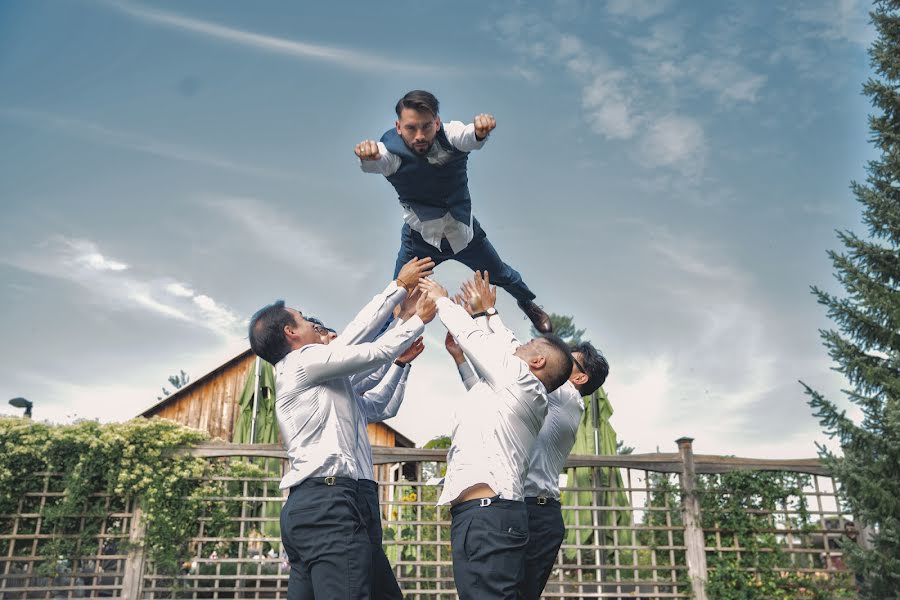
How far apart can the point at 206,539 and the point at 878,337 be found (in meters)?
7.55

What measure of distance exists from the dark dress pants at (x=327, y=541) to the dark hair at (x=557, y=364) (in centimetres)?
91

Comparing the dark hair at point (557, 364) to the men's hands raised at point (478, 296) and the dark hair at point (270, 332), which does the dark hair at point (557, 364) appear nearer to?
the men's hands raised at point (478, 296)

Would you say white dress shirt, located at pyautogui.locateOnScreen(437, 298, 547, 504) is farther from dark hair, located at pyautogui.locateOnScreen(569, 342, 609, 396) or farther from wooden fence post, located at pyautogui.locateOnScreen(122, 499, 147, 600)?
wooden fence post, located at pyautogui.locateOnScreen(122, 499, 147, 600)

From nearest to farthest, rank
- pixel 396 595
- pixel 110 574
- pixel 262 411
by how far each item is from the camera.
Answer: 1. pixel 396 595
2. pixel 110 574
3. pixel 262 411

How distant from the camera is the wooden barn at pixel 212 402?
15.8 metres

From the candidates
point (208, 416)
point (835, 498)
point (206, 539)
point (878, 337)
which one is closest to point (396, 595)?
point (206, 539)

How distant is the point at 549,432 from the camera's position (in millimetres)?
3438

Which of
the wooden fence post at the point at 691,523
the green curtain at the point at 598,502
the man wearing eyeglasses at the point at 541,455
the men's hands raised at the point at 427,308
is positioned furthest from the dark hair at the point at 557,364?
the wooden fence post at the point at 691,523

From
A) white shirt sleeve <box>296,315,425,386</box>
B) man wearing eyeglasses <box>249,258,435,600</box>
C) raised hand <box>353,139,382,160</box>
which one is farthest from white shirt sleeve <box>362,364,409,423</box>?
raised hand <box>353,139,382,160</box>

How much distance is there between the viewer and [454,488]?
107 inches

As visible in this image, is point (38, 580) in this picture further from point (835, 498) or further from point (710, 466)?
point (835, 498)

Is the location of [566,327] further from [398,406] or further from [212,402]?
[398,406]

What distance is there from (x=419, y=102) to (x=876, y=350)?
690cm

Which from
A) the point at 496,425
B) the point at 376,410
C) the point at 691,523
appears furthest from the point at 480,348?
the point at 691,523
